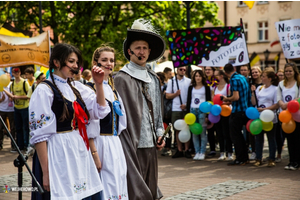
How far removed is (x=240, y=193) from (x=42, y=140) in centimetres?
380

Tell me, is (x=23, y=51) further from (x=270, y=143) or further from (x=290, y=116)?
(x=290, y=116)

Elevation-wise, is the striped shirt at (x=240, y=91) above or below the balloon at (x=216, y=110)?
above

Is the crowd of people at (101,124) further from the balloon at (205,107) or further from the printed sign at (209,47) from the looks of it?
the printed sign at (209,47)

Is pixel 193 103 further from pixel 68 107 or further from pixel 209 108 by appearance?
pixel 68 107

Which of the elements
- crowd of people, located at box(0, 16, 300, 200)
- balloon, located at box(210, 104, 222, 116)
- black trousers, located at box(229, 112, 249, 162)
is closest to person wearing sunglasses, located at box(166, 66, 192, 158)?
balloon, located at box(210, 104, 222, 116)

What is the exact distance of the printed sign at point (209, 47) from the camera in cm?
995

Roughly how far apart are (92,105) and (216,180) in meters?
4.19

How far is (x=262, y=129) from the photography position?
885 cm

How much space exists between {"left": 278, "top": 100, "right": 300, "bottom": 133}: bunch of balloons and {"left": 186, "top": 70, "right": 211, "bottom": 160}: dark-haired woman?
6.83 ft

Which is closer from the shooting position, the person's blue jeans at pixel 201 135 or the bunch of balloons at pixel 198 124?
the bunch of balloons at pixel 198 124

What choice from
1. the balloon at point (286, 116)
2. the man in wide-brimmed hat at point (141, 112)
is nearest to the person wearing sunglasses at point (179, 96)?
the balloon at point (286, 116)

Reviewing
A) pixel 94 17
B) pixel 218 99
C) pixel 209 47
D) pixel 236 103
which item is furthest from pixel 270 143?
pixel 94 17

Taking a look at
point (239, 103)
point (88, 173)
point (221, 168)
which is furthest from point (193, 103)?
point (88, 173)

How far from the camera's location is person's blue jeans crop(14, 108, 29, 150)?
11.7 metres
